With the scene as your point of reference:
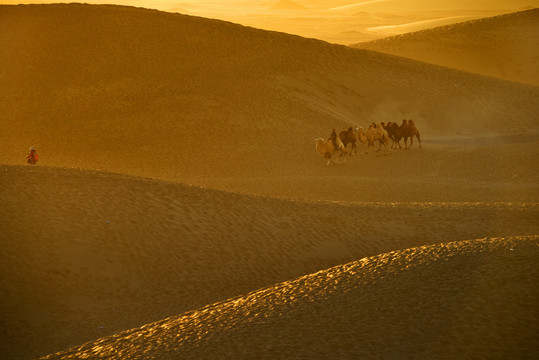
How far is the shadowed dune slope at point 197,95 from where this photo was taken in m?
28.5

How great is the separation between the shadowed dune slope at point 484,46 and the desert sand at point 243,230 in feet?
99.0

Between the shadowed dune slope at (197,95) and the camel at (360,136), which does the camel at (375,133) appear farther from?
the shadowed dune slope at (197,95)

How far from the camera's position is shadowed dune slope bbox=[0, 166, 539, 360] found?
959 centimetres

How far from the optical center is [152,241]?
11.7 m

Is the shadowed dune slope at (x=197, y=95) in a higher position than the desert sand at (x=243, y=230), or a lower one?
higher

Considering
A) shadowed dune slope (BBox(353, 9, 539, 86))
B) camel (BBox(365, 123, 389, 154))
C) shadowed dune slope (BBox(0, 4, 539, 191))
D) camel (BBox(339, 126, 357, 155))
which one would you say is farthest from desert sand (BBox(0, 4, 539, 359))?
shadowed dune slope (BBox(353, 9, 539, 86))

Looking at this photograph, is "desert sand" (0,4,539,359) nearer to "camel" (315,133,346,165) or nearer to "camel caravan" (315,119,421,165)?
"camel caravan" (315,119,421,165)

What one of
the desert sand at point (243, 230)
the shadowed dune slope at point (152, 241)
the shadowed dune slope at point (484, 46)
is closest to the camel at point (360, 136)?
the desert sand at point (243, 230)

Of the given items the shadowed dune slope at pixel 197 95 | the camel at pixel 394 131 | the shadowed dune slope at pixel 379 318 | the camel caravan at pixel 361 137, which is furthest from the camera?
the shadowed dune slope at pixel 197 95

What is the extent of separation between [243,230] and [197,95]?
23.2 meters

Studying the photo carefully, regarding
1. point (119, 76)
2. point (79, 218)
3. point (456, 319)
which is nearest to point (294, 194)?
point (79, 218)

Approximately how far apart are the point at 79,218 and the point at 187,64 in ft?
95.4

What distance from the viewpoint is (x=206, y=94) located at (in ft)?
116

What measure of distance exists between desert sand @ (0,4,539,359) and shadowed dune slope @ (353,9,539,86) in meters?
30.2
